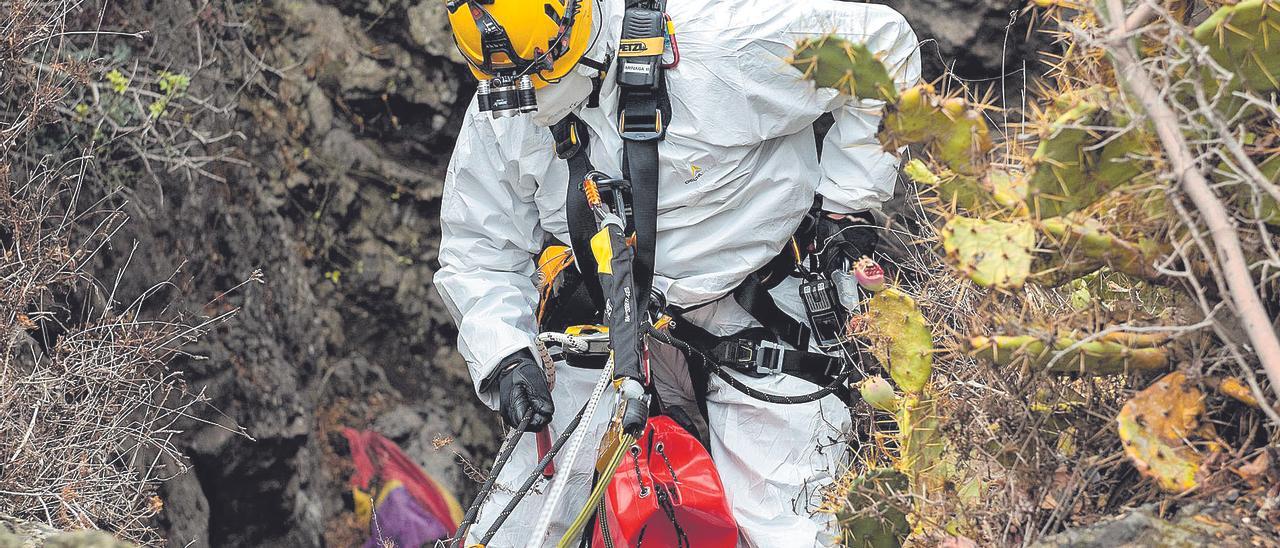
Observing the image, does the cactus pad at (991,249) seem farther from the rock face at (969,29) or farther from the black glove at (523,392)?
the rock face at (969,29)

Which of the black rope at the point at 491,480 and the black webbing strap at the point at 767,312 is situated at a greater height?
the black webbing strap at the point at 767,312

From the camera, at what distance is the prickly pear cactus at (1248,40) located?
1351 mm

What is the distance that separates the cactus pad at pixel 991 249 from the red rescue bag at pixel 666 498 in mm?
1369

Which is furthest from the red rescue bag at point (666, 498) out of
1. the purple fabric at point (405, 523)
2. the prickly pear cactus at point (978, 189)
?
the purple fabric at point (405, 523)

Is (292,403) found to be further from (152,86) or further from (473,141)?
(473,141)

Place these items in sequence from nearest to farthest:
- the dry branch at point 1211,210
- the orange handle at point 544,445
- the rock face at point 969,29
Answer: the dry branch at point 1211,210 → the orange handle at point 544,445 → the rock face at point 969,29

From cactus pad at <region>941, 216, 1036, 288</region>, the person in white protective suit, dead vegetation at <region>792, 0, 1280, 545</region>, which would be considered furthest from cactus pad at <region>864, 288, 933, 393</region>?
the person in white protective suit

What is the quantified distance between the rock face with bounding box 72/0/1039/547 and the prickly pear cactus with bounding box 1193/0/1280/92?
3.96 m

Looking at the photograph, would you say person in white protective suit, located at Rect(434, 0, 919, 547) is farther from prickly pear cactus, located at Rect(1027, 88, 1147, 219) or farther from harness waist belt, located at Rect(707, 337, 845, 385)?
prickly pear cactus, located at Rect(1027, 88, 1147, 219)

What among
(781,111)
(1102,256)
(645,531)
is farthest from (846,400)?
(1102,256)

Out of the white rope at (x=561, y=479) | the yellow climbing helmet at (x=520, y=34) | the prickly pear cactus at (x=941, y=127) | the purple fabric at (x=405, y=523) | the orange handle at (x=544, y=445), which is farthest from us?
the purple fabric at (x=405, y=523)

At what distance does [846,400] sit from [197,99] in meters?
3.25

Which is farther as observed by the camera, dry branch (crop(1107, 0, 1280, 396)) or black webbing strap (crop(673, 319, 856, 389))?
black webbing strap (crop(673, 319, 856, 389))

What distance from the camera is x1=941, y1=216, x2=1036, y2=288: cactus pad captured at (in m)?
1.50
